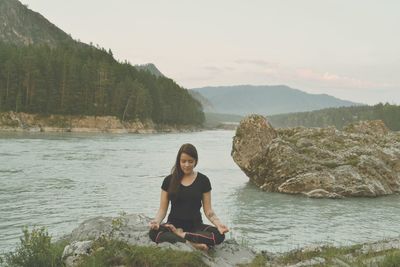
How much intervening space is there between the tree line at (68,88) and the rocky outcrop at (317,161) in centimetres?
8075

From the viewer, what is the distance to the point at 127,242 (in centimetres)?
805

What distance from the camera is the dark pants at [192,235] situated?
26.8 feet

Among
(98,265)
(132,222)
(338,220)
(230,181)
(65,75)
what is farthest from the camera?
(65,75)

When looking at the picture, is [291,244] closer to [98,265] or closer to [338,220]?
[338,220]

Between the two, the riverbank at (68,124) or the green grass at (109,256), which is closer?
the green grass at (109,256)

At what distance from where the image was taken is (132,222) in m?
10.7

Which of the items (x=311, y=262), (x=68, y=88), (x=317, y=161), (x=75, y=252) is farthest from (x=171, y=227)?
(x=68, y=88)

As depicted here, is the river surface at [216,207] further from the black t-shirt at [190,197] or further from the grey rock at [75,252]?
A: the grey rock at [75,252]

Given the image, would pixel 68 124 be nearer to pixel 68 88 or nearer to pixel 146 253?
pixel 68 88

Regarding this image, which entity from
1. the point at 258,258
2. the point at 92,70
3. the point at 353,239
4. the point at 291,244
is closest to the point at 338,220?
the point at 353,239

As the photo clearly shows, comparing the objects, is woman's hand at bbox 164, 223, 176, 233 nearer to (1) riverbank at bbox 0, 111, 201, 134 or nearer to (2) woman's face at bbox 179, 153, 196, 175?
(2) woman's face at bbox 179, 153, 196, 175

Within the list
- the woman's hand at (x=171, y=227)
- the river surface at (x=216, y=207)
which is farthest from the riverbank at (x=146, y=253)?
the river surface at (x=216, y=207)

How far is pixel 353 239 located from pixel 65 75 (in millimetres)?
105499

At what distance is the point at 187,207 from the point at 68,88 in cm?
10670
